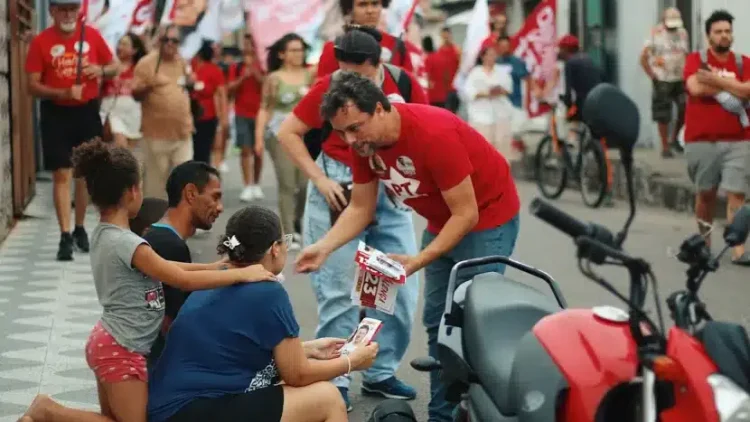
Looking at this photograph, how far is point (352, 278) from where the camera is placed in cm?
696

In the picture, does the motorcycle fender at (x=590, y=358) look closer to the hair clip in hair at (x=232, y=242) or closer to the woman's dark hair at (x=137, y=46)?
the hair clip in hair at (x=232, y=242)

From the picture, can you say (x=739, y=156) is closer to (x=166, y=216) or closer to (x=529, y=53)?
(x=166, y=216)

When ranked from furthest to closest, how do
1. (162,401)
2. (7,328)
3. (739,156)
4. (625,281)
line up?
(739,156), (625,281), (7,328), (162,401)

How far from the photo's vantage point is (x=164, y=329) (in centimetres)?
552

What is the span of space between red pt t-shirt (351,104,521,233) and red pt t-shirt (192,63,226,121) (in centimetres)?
966

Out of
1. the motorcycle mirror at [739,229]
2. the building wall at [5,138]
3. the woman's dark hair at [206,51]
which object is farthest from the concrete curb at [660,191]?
the motorcycle mirror at [739,229]

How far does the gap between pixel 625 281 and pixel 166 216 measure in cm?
559

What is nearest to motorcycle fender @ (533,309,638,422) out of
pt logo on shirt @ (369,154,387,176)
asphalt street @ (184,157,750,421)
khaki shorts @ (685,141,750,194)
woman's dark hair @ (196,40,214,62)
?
pt logo on shirt @ (369,154,387,176)

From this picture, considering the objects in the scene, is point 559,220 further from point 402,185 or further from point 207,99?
point 207,99

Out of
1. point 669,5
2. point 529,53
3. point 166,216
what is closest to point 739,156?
point 166,216

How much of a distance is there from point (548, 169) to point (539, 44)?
265cm

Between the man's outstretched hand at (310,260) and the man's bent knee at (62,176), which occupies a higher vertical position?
the man's outstretched hand at (310,260)

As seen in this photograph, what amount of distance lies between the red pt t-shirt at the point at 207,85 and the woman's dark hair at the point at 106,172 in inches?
395

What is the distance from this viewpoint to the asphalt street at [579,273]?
322 inches
